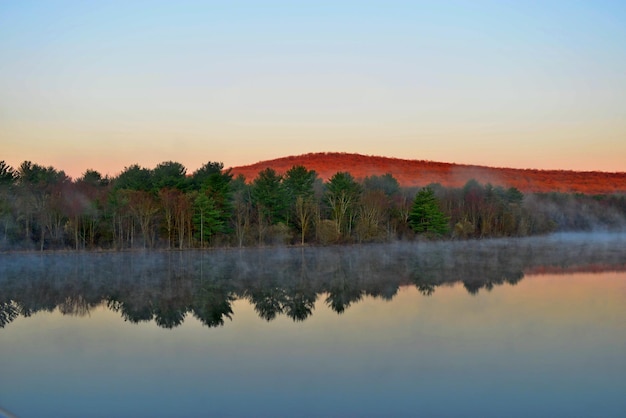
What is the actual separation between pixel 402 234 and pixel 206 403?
4785 centimetres

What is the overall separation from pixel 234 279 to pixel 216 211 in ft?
70.9

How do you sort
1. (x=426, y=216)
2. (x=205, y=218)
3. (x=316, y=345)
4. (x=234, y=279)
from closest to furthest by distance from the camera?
(x=316, y=345) → (x=234, y=279) → (x=205, y=218) → (x=426, y=216)

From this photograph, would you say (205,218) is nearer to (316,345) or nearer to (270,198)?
(270,198)

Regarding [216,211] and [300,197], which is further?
[300,197]

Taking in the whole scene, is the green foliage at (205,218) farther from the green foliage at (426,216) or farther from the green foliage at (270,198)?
the green foliage at (426,216)

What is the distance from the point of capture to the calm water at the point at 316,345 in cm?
873

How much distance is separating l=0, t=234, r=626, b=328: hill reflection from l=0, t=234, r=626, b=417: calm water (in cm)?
14

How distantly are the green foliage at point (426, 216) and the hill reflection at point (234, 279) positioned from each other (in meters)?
17.9

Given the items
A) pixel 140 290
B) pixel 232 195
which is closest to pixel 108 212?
pixel 232 195

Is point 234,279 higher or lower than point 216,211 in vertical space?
lower

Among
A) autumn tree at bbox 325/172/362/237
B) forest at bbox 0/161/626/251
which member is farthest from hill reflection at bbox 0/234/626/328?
autumn tree at bbox 325/172/362/237

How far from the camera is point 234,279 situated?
24656 millimetres

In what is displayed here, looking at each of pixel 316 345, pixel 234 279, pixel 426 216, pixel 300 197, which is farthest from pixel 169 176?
pixel 316 345

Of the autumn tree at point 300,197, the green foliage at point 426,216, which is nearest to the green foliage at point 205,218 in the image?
the autumn tree at point 300,197
